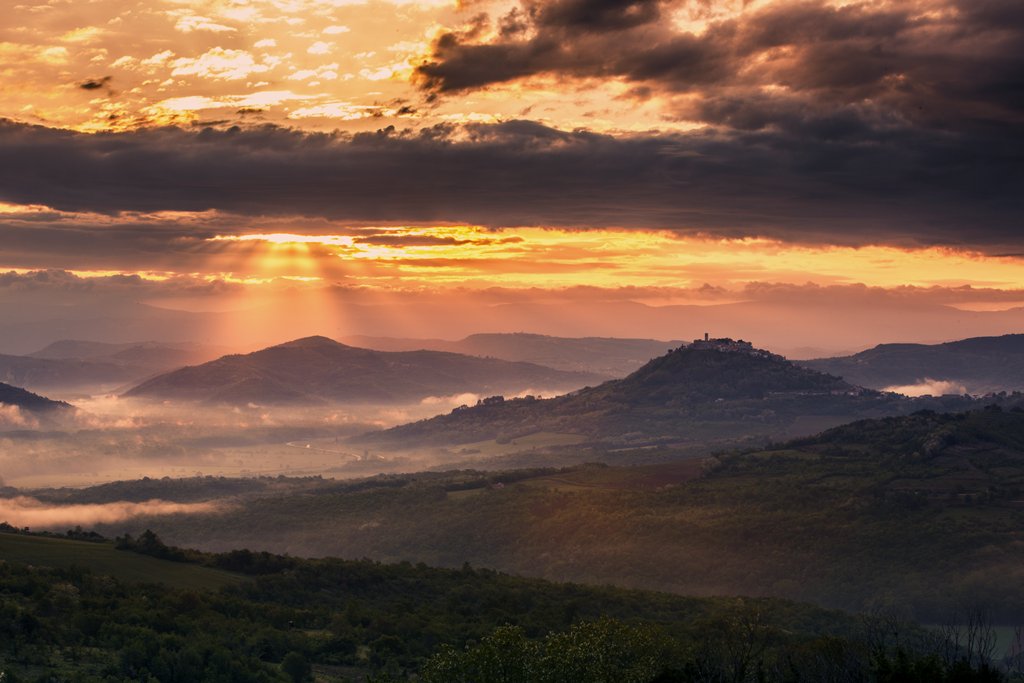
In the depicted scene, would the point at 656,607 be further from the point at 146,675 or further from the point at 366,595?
the point at 146,675

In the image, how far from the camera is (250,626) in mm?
131500

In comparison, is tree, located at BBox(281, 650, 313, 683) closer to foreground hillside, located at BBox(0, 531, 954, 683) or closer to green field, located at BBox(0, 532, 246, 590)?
foreground hillside, located at BBox(0, 531, 954, 683)

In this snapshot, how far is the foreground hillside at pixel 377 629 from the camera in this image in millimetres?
89000

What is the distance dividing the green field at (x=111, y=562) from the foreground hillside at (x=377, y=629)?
797 millimetres

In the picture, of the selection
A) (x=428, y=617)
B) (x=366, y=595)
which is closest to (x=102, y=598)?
(x=428, y=617)

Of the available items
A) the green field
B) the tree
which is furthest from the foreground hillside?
the green field

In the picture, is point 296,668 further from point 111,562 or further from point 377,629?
point 111,562

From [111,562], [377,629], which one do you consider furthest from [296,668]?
[111,562]

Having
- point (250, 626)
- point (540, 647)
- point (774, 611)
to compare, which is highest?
point (540, 647)

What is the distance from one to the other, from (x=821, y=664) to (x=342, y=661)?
52229mm

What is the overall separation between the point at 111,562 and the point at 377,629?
49096 mm

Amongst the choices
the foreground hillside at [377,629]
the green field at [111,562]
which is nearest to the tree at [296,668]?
the foreground hillside at [377,629]

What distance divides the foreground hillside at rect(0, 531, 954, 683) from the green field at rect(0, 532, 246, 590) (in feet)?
2.61

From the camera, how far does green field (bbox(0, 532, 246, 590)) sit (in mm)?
155500
